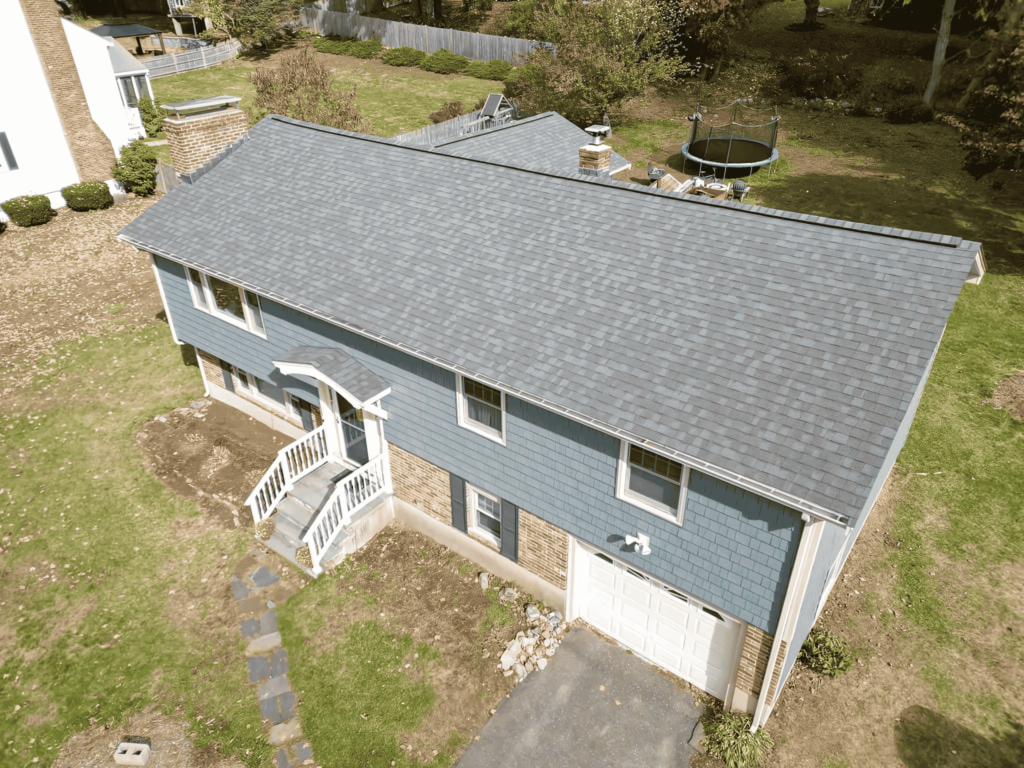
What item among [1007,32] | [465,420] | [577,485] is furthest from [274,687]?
[1007,32]

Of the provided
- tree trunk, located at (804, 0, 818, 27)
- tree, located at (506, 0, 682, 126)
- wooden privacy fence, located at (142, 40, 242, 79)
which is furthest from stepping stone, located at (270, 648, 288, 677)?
tree trunk, located at (804, 0, 818, 27)

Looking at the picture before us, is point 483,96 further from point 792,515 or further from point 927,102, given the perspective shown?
point 792,515

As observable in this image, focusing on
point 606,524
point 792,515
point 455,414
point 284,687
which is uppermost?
point 792,515

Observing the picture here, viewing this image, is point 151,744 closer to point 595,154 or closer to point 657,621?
point 657,621

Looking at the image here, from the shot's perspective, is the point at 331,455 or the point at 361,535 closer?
the point at 361,535

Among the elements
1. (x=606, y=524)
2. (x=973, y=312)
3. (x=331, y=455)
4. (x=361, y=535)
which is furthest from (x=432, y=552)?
(x=973, y=312)

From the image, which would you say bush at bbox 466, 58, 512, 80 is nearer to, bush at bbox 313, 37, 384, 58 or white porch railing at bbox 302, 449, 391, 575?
bush at bbox 313, 37, 384, 58
